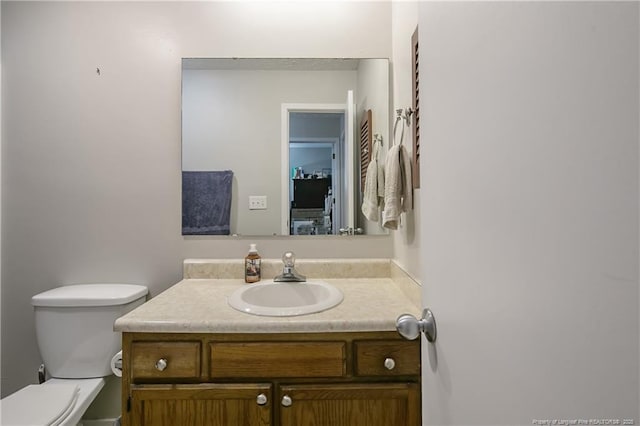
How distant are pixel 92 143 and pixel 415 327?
1.68 m

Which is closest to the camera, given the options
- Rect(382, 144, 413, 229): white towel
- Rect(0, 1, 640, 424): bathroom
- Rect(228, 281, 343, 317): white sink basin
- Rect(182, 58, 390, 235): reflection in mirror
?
Rect(0, 1, 640, 424): bathroom

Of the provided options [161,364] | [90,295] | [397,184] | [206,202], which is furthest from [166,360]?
[397,184]

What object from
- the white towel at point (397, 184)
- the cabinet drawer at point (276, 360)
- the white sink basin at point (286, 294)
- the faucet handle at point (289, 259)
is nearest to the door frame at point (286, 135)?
the faucet handle at point (289, 259)

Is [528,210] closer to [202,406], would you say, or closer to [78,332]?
[202,406]

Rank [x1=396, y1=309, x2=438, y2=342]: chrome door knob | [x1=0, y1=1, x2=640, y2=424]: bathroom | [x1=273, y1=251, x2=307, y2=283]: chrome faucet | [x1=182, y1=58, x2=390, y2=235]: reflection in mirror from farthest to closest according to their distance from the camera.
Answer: [x1=182, y1=58, x2=390, y2=235]: reflection in mirror
[x1=273, y1=251, x2=307, y2=283]: chrome faucet
[x1=396, y1=309, x2=438, y2=342]: chrome door knob
[x1=0, y1=1, x2=640, y2=424]: bathroom

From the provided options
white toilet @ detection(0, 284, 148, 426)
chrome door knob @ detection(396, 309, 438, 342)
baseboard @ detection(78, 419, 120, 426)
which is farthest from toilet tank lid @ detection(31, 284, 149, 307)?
chrome door knob @ detection(396, 309, 438, 342)

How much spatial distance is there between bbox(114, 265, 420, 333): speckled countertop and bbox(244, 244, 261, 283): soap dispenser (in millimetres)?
181

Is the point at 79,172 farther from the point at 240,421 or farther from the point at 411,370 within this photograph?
the point at 411,370

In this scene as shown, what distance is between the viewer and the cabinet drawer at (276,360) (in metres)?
0.99

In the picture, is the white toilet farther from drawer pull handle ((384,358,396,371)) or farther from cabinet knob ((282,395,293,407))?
drawer pull handle ((384,358,396,371))

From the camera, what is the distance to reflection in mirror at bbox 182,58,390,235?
1562mm

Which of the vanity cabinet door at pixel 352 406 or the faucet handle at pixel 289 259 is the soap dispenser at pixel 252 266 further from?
the vanity cabinet door at pixel 352 406

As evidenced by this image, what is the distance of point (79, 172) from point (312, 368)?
1421 millimetres

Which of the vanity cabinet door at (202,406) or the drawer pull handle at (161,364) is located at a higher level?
the drawer pull handle at (161,364)
